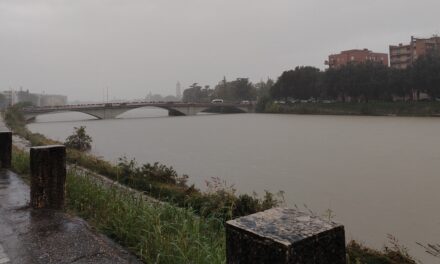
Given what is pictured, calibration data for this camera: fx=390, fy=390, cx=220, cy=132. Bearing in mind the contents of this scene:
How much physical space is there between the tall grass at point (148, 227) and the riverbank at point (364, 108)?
38719mm

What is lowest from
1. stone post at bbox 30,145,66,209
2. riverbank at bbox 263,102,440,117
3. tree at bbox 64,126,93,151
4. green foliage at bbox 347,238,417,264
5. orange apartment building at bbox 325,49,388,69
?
green foliage at bbox 347,238,417,264

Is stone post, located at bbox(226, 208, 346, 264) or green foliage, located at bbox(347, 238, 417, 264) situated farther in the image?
green foliage, located at bbox(347, 238, 417, 264)

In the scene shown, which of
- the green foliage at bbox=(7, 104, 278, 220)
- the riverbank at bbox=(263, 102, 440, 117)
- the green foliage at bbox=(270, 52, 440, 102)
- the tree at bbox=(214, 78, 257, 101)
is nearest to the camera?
the green foliage at bbox=(7, 104, 278, 220)

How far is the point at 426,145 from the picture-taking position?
1706 centimetres

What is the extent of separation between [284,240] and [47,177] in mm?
3568

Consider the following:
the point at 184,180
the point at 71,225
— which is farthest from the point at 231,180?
the point at 71,225

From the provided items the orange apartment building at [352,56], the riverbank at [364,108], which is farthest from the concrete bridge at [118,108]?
the orange apartment building at [352,56]

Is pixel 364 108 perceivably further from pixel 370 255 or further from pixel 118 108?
pixel 370 255

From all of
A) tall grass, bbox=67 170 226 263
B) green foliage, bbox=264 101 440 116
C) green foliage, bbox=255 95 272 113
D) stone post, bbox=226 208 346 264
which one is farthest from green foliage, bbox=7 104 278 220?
green foliage, bbox=255 95 272 113

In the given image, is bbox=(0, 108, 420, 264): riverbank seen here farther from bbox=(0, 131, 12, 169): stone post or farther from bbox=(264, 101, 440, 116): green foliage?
bbox=(264, 101, 440, 116): green foliage

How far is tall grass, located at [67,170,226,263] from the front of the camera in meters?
3.14

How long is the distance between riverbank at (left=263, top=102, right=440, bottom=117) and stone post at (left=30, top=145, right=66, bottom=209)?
1552 inches

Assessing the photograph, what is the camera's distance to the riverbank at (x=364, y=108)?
38625mm

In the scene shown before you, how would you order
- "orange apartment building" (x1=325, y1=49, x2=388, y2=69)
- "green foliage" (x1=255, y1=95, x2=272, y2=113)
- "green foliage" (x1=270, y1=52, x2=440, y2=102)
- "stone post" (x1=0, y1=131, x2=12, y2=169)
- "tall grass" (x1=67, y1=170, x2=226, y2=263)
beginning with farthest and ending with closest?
Answer: "orange apartment building" (x1=325, y1=49, x2=388, y2=69) < "green foliage" (x1=255, y1=95, x2=272, y2=113) < "green foliage" (x1=270, y1=52, x2=440, y2=102) < "stone post" (x1=0, y1=131, x2=12, y2=169) < "tall grass" (x1=67, y1=170, x2=226, y2=263)
